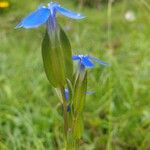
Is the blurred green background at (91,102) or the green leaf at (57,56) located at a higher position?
the green leaf at (57,56)

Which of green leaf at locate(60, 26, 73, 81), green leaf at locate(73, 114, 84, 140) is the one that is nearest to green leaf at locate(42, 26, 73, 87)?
green leaf at locate(60, 26, 73, 81)

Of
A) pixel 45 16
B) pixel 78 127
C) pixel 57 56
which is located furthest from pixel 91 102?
pixel 45 16

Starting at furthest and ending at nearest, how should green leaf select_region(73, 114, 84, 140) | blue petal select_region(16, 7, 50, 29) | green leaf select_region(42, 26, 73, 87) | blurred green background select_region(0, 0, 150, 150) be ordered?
blurred green background select_region(0, 0, 150, 150) < green leaf select_region(73, 114, 84, 140) < green leaf select_region(42, 26, 73, 87) < blue petal select_region(16, 7, 50, 29)

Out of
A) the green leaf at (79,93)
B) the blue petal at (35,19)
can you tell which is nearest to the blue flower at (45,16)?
the blue petal at (35,19)

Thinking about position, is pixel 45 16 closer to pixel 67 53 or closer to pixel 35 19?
pixel 35 19

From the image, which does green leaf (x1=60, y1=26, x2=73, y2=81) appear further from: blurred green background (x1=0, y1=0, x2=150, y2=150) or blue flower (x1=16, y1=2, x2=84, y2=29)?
blurred green background (x1=0, y1=0, x2=150, y2=150)

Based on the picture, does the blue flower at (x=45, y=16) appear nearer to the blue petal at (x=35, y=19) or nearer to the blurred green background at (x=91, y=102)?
the blue petal at (x=35, y=19)

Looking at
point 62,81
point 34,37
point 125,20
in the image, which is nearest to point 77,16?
point 62,81

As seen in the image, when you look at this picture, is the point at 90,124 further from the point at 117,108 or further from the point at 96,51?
the point at 96,51
